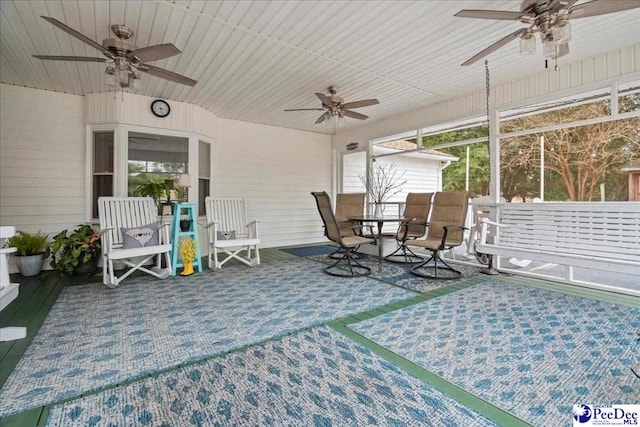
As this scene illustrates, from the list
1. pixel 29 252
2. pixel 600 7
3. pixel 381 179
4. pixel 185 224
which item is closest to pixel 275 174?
pixel 381 179

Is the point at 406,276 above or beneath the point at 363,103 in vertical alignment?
beneath

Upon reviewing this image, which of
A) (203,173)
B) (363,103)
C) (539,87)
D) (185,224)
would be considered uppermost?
(539,87)

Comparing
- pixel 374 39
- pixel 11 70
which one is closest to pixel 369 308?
pixel 374 39

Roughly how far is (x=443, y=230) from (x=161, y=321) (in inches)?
144

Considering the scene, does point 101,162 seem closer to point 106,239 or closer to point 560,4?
point 106,239

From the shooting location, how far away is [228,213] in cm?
542

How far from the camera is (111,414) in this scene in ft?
4.94

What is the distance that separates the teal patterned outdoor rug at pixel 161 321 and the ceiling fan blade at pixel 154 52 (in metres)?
2.49

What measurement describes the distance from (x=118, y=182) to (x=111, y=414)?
4425 millimetres

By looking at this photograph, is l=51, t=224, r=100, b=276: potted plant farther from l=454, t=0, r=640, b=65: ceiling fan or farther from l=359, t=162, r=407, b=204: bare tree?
l=454, t=0, r=640, b=65: ceiling fan

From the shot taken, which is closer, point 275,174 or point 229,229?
point 229,229

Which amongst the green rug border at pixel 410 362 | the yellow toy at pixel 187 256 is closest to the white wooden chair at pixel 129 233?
the yellow toy at pixel 187 256

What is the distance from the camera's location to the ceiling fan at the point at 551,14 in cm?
218

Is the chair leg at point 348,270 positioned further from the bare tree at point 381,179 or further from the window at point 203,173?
the window at point 203,173
